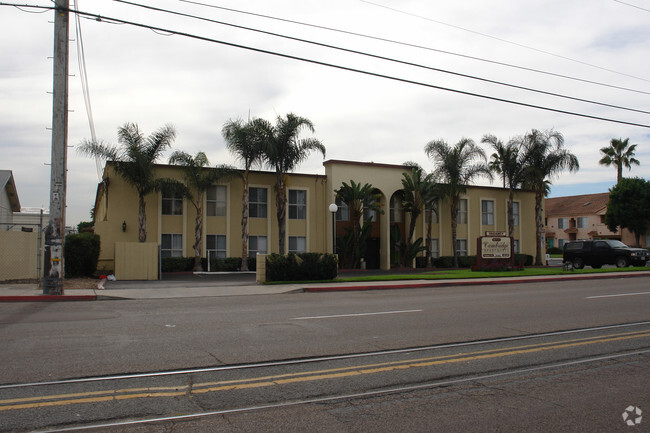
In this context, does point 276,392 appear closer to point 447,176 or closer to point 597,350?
point 597,350

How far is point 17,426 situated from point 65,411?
46 cm

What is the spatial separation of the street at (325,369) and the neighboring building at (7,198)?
27522mm

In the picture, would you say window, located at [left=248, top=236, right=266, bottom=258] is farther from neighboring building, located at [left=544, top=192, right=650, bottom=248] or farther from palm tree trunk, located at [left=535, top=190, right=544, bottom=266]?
neighboring building, located at [left=544, top=192, right=650, bottom=248]

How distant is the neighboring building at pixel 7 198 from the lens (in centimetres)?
3534

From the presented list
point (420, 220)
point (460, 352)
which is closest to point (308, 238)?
point (420, 220)

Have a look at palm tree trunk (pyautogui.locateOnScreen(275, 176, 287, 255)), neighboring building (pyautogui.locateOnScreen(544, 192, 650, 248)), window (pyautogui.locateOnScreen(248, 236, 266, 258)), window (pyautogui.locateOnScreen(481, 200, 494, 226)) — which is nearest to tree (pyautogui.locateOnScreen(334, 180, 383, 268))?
palm tree trunk (pyautogui.locateOnScreen(275, 176, 287, 255))

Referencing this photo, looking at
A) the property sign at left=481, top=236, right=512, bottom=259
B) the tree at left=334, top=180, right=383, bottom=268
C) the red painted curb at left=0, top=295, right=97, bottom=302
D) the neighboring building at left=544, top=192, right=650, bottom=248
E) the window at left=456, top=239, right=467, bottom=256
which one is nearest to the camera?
the red painted curb at left=0, top=295, right=97, bottom=302

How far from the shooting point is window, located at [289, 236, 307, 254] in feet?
106

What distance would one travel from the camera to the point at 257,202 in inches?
1235

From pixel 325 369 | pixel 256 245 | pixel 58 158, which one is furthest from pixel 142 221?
pixel 325 369

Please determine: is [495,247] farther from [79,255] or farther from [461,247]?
[79,255]

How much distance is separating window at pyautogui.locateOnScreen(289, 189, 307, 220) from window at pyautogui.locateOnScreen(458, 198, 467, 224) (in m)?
12.4

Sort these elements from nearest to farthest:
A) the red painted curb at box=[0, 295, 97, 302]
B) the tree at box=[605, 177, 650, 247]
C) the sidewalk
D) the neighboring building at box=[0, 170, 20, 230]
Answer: the red painted curb at box=[0, 295, 97, 302] → the sidewalk → the neighboring building at box=[0, 170, 20, 230] → the tree at box=[605, 177, 650, 247]

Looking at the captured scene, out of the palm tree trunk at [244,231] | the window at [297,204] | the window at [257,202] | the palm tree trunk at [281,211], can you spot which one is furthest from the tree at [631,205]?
the palm tree trunk at [244,231]
